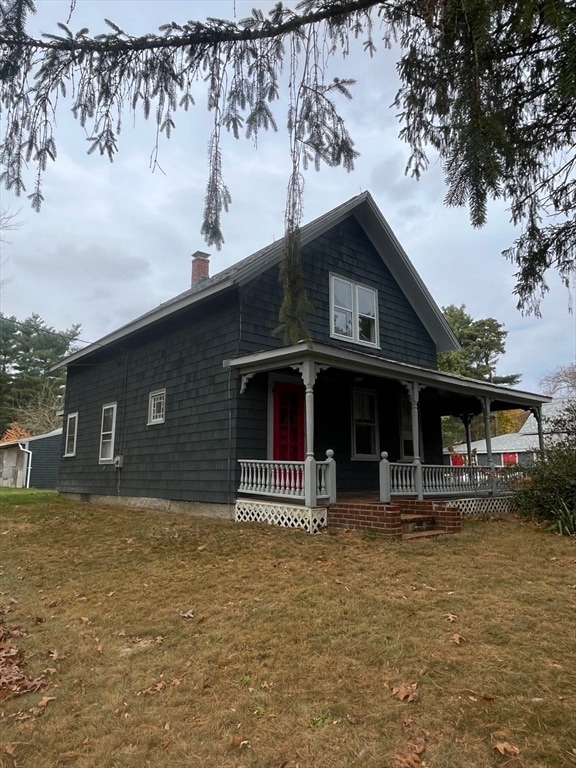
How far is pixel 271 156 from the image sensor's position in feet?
12.5

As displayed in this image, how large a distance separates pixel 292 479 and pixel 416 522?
2182mm

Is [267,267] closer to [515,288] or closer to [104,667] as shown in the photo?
[515,288]

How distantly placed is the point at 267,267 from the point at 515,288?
610 centimetres

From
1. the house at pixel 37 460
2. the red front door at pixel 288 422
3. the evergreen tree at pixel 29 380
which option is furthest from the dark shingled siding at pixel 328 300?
the evergreen tree at pixel 29 380

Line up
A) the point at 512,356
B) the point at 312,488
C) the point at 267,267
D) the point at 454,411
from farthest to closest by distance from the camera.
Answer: the point at 512,356
the point at 454,411
the point at 267,267
the point at 312,488

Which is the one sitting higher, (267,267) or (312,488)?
(267,267)

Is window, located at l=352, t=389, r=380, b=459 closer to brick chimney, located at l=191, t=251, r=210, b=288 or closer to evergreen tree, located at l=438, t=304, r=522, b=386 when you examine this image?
brick chimney, located at l=191, t=251, r=210, b=288

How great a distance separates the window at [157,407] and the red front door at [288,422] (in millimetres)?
3006

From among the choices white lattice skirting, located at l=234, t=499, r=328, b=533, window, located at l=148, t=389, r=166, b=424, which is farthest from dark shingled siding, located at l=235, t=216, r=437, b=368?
window, located at l=148, t=389, r=166, b=424

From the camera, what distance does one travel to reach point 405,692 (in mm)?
3141

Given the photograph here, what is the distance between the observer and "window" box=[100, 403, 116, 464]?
14.2m

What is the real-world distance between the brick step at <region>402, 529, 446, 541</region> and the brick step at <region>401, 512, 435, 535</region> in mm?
131

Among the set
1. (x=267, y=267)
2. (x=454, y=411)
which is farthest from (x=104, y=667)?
(x=454, y=411)

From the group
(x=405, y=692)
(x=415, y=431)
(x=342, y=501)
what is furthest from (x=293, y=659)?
(x=415, y=431)
